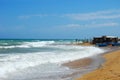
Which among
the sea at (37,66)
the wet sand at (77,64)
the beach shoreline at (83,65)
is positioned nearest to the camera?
the sea at (37,66)

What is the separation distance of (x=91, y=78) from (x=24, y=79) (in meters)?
2.97

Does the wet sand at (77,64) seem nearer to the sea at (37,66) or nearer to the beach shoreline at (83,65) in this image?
the beach shoreline at (83,65)

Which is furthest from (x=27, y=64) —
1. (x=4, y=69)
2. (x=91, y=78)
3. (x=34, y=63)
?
(x=91, y=78)

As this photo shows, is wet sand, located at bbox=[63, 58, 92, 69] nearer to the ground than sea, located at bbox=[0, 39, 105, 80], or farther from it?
nearer to the ground

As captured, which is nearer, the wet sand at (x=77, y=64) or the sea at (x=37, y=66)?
the sea at (x=37, y=66)

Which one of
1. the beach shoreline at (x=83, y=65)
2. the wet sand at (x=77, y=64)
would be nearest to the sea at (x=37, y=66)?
the beach shoreline at (x=83, y=65)

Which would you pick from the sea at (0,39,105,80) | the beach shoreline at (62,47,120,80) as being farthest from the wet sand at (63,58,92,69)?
the sea at (0,39,105,80)

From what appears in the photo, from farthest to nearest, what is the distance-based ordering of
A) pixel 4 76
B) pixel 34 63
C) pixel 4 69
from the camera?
pixel 34 63, pixel 4 69, pixel 4 76

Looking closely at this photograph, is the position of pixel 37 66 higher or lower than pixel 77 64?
higher

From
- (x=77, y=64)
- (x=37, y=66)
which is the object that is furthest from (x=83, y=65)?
(x=37, y=66)

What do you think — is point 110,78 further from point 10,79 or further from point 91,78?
point 10,79

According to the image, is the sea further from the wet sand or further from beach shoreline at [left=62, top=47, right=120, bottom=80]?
the wet sand

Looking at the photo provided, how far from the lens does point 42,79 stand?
12703mm

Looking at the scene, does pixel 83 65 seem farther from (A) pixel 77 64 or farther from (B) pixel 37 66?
(B) pixel 37 66
